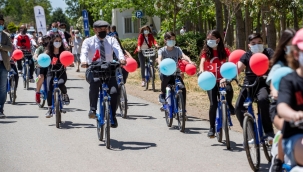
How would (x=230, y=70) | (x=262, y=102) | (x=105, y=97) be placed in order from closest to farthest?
(x=262, y=102) → (x=230, y=70) → (x=105, y=97)

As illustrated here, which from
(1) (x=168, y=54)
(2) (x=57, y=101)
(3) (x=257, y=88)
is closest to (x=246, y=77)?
(3) (x=257, y=88)

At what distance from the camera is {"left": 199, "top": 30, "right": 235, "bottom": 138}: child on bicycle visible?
1009 cm

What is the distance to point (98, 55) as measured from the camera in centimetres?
1075

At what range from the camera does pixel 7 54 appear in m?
13.9

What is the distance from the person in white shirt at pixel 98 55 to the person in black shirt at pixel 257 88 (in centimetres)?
236

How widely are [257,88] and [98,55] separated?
3.18m

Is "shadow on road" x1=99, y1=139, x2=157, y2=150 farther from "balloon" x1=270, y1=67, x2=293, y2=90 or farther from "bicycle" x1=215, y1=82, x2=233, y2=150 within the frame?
"balloon" x1=270, y1=67, x2=293, y2=90

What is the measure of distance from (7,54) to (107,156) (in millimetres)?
5219

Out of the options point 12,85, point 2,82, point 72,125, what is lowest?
point 72,125

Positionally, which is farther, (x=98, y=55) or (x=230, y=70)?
(x=98, y=55)

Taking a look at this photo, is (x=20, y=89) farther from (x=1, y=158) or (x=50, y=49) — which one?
(x=1, y=158)

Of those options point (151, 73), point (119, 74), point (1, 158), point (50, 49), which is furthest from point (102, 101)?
point (151, 73)

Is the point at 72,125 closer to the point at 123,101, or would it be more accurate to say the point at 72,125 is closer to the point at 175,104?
the point at 123,101

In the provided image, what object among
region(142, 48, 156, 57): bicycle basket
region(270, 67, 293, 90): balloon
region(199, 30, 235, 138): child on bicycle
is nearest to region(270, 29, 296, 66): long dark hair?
region(270, 67, 293, 90): balloon
